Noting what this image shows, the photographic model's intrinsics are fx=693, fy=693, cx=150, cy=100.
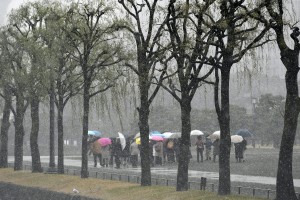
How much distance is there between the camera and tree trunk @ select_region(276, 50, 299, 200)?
19562mm

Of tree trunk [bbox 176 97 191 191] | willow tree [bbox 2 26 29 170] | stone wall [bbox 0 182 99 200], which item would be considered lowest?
stone wall [bbox 0 182 99 200]

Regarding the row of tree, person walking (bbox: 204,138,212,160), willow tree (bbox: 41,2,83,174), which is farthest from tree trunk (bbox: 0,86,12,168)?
person walking (bbox: 204,138,212,160)

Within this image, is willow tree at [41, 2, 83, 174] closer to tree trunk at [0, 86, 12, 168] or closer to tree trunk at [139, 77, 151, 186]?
tree trunk at [139, 77, 151, 186]

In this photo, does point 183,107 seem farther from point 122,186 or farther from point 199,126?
point 199,126

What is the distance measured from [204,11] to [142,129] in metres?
7.81

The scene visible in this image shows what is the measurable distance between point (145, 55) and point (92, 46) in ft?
16.9

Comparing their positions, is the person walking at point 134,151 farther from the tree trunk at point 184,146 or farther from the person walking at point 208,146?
the tree trunk at point 184,146

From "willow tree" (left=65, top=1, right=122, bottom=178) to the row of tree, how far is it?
2.2 inches

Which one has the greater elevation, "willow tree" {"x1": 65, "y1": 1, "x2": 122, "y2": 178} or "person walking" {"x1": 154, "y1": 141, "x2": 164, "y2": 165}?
"willow tree" {"x1": 65, "y1": 1, "x2": 122, "y2": 178}

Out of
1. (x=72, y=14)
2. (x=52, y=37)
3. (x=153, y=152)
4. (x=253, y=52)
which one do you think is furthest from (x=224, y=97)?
(x=153, y=152)

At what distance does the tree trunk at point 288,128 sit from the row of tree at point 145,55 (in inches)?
1.1

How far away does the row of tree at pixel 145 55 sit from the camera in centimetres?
2058

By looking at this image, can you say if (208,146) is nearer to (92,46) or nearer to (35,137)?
(35,137)

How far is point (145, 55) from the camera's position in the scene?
A: 2883 centimetres
